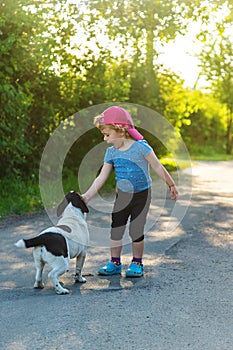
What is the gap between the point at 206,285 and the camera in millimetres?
6066

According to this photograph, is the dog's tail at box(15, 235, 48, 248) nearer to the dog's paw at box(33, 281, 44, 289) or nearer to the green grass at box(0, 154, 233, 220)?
the dog's paw at box(33, 281, 44, 289)

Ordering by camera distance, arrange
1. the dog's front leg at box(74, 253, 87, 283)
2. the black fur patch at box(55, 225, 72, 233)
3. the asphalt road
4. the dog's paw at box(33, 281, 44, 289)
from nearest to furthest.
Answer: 1. the asphalt road
2. the dog's paw at box(33, 281, 44, 289)
3. the black fur patch at box(55, 225, 72, 233)
4. the dog's front leg at box(74, 253, 87, 283)

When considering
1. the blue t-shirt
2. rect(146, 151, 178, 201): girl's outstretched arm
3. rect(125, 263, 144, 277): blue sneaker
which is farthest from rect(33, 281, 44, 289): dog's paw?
rect(146, 151, 178, 201): girl's outstretched arm

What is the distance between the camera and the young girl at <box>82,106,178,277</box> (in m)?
6.32

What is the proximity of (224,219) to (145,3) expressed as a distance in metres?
7.01

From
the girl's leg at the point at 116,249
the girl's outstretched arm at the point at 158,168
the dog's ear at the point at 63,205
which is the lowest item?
the girl's leg at the point at 116,249

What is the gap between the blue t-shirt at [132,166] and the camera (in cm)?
638

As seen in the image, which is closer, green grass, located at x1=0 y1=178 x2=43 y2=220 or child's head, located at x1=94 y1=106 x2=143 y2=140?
child's head, located at x1=94 y1=106 x2=143 y2=140

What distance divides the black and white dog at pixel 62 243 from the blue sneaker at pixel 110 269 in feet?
1.22

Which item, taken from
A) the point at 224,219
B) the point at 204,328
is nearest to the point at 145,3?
the point at 224,219

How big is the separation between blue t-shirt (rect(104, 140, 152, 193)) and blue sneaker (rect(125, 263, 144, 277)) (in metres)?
0.74

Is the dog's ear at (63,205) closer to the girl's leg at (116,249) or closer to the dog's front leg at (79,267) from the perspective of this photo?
the dog's front leg at (79,267)

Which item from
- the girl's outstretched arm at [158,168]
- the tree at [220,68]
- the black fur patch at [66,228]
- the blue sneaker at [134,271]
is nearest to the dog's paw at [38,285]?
the black fur patch at [66,228]

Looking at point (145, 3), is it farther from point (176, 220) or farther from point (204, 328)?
point (204, 328)
